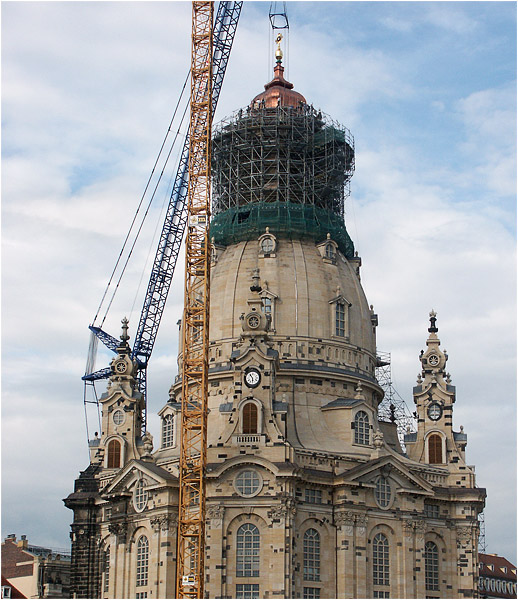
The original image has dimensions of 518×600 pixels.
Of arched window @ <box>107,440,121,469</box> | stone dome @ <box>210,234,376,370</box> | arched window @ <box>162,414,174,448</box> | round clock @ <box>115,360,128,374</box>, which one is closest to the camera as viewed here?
stone dome @ <box>210,234,376,370</box>

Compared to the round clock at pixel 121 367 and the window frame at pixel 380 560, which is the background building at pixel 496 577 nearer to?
the window frame at pixel 380 560

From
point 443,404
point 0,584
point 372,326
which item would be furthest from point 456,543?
point 0,584

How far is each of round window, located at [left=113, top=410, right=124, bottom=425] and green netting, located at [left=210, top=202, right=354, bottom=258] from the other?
2169cm

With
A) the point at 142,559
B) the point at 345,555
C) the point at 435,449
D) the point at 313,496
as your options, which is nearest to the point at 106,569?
the point at 142,559

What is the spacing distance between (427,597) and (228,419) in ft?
84.5

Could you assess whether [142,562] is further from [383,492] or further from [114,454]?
[383,492]

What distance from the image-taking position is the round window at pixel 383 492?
103938 mm

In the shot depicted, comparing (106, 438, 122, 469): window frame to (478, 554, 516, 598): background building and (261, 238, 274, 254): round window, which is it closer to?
(261, 238, 274, 254): round window

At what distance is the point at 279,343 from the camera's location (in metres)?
111

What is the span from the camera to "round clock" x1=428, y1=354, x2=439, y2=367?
11844 cm

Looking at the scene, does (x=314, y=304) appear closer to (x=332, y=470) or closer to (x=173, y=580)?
(x=332, y=470)

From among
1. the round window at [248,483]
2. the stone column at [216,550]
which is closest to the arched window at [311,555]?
the round window at [248,483]

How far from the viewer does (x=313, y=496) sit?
101750 millimetres

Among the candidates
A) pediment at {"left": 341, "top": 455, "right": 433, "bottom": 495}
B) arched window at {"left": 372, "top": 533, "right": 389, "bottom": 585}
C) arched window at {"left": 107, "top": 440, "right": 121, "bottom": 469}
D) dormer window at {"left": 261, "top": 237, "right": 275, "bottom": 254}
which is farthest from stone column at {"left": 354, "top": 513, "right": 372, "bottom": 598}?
dormer window at {"left": 261, "top": 237, "right": 275, "bottom": 254}
